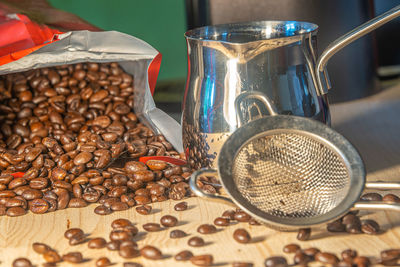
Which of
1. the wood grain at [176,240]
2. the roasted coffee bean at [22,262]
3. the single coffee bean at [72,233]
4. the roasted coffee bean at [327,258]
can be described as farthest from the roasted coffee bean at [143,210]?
the roasted coffee bean at [327,258]

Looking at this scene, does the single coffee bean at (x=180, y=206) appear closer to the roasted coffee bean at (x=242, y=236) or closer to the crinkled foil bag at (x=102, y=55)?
the roasted coffee bean at (x=242, y=236)

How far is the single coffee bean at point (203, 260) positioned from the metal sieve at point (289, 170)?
9 centimetres

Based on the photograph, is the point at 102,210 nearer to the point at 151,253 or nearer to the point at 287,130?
the point at 151,253

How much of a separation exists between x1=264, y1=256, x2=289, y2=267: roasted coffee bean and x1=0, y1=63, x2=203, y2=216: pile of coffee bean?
30 centimetres

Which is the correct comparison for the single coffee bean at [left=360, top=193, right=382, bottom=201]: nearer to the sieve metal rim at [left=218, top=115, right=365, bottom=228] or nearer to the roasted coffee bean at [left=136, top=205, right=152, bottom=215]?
the sieve metal rim at [left=218, top=115, right=365, bottom=228]

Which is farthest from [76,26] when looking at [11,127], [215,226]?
[215,226]

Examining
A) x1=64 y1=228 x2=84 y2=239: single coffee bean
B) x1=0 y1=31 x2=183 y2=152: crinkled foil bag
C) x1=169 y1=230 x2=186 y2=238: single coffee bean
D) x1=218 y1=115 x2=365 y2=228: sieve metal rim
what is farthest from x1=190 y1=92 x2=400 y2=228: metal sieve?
x1=0 y1=31 x2=183 y2=152: crinkled foil bag

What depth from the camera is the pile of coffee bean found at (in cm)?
104

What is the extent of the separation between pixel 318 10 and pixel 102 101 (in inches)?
25.6

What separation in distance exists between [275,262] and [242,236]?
3.4 inches

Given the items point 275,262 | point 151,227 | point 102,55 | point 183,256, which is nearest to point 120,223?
point 151,227

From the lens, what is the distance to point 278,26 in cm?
108

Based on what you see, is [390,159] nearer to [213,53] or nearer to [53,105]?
[213,53]

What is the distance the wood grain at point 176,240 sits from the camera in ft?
2.68
